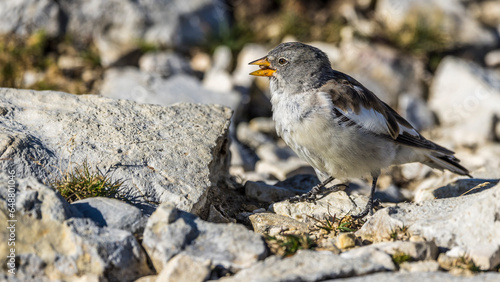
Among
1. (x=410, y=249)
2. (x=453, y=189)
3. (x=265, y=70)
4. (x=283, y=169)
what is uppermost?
(x=265, y=70)

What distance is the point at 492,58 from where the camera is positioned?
35.8 ft

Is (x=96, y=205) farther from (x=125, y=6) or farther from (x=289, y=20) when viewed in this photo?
(x=289, y=20)

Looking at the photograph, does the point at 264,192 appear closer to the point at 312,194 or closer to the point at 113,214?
the point at 312,194

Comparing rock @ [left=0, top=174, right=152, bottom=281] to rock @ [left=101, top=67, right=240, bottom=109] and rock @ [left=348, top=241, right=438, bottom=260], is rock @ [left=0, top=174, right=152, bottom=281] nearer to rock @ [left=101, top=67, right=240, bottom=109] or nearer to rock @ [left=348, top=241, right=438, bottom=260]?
rock @ [left=348, top=241, right=438, bottom=260]

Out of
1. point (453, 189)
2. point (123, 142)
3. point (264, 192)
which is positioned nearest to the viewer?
point (123, 142)

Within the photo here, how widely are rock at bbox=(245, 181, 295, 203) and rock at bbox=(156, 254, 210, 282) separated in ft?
7.09

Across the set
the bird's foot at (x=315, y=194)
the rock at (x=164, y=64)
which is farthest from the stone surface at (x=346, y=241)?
Result: the rock at (x=164, y=64)

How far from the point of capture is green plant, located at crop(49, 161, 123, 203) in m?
4.17

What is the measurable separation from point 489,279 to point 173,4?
7956 millimetres

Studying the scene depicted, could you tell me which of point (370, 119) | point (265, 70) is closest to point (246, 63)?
point (265, 70)

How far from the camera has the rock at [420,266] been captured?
357cm

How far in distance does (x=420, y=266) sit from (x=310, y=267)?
75 cm

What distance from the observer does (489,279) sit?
3.32 metres

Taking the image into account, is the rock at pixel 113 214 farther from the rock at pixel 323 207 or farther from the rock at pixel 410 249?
the rock at pixel 323 207
